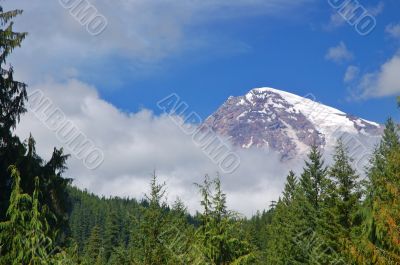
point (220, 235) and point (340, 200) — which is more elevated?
point (340, 200)

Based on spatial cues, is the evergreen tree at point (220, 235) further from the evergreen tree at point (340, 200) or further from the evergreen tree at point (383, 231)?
the evergreen tree at point (340, 200)

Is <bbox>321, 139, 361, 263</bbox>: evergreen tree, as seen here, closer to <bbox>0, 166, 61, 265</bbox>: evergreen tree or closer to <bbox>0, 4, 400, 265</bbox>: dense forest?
<bbox>0, 4, 400, 265</bbox>: dense forest

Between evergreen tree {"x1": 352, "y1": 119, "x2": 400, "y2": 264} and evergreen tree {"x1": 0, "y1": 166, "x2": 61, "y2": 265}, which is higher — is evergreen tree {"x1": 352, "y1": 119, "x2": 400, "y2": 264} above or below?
above

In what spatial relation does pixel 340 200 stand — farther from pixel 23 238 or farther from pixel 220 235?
pixel 23 238

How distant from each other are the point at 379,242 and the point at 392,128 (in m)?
28.8

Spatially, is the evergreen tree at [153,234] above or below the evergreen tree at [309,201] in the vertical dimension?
below

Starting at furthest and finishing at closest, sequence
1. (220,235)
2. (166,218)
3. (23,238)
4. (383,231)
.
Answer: (166,218) < (220,235) < (383,231) < (23,238)

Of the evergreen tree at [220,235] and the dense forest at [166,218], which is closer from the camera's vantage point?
the dense forest at [166,218]

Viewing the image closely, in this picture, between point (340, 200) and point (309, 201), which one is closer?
point (340, 200)

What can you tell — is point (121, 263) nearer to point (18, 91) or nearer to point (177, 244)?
point (177, 244)

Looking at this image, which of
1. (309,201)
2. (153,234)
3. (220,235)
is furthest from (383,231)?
(309,201)

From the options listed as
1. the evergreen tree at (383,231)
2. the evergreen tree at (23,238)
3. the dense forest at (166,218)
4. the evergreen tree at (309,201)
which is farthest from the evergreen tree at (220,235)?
the evergreen tree at (309,201)

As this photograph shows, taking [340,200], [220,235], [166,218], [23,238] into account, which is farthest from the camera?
[340,200]

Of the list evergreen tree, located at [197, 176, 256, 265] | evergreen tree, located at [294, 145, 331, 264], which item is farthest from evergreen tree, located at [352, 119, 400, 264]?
evergreen tree, located at [294, 145, 331, 264]
